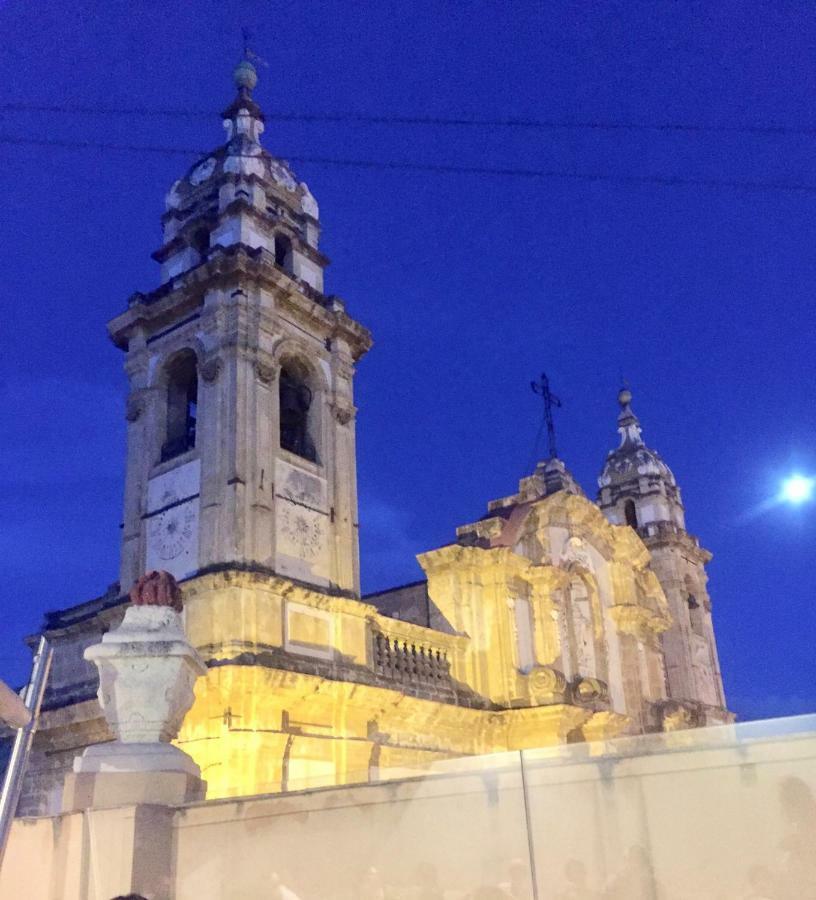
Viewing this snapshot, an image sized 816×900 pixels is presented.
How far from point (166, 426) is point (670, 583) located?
63.5 feet

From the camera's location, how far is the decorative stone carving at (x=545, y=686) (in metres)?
19.6

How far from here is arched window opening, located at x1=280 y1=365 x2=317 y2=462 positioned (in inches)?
744

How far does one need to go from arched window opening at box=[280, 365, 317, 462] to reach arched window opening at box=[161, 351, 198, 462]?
168cm

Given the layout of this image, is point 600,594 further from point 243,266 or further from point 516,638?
point 243,266

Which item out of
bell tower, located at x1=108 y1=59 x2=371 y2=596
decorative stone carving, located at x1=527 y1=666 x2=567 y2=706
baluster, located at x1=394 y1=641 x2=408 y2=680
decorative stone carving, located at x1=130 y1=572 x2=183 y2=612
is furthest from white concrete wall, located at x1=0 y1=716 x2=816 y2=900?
decorative stone carving, located at x1=527 y1=666 x2=567 y2=706

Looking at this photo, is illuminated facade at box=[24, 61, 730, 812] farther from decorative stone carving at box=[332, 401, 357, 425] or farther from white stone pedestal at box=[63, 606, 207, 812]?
white stone pedestal at box=[63, 606, 207, 812]

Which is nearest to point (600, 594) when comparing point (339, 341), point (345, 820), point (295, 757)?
point (339, 341)

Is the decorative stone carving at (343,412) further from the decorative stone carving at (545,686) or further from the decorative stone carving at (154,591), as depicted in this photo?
the decorative stone carving at (154,591)

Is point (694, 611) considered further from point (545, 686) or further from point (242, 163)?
point (242, 163)

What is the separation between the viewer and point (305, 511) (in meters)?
17.3

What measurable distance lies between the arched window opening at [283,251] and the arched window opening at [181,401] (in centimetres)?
292

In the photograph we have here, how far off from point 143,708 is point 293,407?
40.2 ft

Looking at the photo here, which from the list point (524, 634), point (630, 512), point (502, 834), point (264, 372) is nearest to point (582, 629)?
point (524, 634)

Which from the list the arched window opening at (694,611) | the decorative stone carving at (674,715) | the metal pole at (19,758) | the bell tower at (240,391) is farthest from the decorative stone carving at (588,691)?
the metal pole at (19,758)
